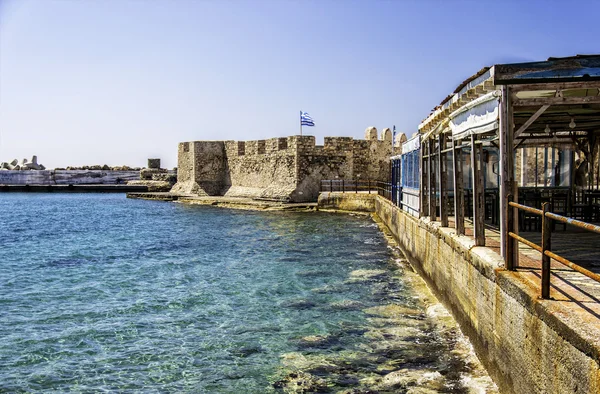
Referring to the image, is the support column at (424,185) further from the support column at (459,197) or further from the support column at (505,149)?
the support column at (505,149)

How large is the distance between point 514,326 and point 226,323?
4.87 m

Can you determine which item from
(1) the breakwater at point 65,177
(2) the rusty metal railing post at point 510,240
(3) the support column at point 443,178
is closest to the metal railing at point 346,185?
(3) the support column at point 443,178

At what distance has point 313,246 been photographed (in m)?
16.5

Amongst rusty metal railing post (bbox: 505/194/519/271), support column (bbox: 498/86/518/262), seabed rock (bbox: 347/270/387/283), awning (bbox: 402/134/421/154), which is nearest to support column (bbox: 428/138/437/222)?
awning (bbox: 402/134/421/154)

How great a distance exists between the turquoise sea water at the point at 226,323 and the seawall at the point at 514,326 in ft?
1.63

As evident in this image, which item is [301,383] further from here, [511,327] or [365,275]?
[365,275]

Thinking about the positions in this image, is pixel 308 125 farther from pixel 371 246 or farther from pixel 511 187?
pixel 511 187

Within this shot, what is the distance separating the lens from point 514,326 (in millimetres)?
4914

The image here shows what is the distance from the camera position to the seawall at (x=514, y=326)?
3674mm

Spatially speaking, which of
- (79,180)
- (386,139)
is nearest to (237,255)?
(386,139)

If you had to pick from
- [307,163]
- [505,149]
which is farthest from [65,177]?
[505,149]

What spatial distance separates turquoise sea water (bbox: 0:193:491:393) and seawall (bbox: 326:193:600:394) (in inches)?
19.5

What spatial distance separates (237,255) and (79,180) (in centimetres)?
5570

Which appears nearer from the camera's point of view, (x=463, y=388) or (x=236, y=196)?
(x=463, y=388)
